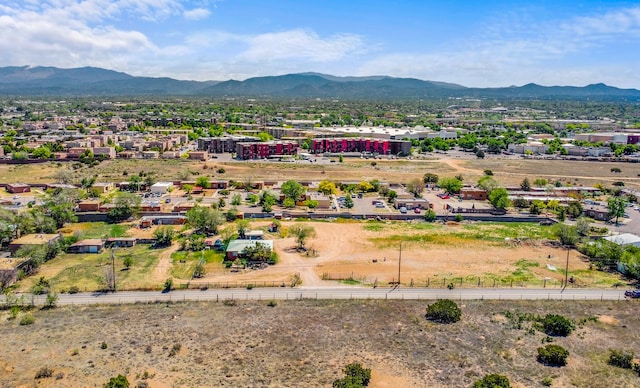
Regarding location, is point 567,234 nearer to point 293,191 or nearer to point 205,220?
point 293,191

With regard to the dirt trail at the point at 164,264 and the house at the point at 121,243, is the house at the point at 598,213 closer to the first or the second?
the dirt trail at the point at 164,264

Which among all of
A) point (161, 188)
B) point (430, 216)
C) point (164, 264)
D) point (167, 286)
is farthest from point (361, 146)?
point (167, 286)

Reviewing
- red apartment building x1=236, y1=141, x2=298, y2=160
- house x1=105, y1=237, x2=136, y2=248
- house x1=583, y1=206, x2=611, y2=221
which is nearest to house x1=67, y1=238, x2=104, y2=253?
house x1=105, y1=237, x2=136, y2=248

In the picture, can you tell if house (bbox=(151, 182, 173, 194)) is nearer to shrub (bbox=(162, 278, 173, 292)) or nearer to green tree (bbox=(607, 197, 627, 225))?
shrub (bbox=(162, 278, 173, 292))

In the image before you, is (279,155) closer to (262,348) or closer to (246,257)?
(246,257)

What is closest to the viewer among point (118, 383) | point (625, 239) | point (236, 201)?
point (118, 383)

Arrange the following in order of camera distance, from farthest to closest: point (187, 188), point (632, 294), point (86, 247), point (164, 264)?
point (187, 188)
point (86, 247)
point (164, 264)
point (632, 294)

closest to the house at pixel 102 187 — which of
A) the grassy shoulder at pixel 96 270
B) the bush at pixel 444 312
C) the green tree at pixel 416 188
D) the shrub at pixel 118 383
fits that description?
the grassy shoulder at pixel 96 270
